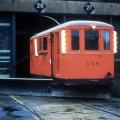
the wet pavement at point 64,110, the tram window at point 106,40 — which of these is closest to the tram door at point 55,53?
the wet pavement at point 64,110

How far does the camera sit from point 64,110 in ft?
54.1

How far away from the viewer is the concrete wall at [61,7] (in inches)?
1316

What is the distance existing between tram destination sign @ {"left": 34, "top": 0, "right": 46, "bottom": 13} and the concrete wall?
34 centimetres

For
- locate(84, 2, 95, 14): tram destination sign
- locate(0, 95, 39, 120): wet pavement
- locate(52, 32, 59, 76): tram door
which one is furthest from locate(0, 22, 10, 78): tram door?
locate(0, 95, 39, 120): wet pavement

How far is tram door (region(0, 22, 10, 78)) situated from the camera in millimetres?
33531

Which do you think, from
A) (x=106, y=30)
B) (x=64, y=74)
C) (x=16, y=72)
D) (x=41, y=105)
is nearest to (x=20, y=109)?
(x=41, y=105)

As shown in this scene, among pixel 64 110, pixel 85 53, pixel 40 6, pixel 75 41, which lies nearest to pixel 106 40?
pixel 85 53

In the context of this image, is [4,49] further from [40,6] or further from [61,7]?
[61,7]

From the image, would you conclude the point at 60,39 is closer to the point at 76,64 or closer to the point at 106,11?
the point at 76,64

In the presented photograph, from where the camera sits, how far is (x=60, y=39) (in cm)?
2164

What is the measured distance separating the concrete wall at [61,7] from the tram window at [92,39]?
42.3 feet

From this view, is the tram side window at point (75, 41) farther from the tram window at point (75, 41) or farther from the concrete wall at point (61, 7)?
the concrete wall at point (61, 7)

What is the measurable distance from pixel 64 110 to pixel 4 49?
58.7 ft

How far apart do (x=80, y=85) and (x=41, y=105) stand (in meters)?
3.42
